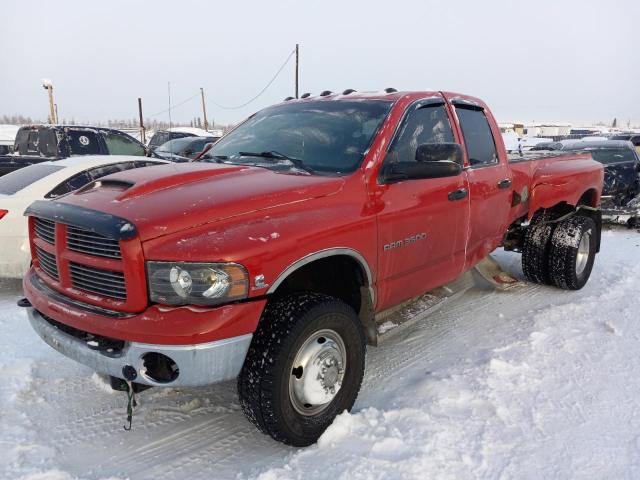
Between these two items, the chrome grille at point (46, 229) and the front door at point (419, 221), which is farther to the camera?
the front door at point (419, 221)

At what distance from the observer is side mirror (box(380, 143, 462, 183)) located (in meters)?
3.11

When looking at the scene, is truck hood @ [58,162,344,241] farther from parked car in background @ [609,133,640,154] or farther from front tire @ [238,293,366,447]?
parked car in background @ [609,133,640,154]

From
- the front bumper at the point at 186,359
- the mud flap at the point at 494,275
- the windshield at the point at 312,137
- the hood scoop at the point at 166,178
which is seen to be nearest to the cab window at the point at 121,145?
the windshield at the point at 312,137

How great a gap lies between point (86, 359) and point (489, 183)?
324cm

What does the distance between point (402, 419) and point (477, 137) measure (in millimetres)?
2525

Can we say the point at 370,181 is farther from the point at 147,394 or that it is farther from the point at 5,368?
the point at 5,368

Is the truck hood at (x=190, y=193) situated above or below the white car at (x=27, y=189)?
above

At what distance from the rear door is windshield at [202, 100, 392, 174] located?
99 centimetres

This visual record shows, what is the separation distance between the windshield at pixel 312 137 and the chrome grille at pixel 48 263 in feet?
4.29

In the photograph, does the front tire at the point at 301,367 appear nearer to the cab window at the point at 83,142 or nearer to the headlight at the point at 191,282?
the headlight at the point at 191,282

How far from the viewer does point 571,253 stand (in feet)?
17.3

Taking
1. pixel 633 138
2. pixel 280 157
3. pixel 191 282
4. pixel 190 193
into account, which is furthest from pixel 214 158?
pixel 633 138

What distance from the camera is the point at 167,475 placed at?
2.61m

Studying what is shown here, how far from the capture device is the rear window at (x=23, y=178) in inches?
208
